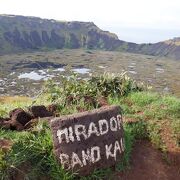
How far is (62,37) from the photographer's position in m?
159

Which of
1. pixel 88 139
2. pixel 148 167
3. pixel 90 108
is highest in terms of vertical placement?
pixel 88 139

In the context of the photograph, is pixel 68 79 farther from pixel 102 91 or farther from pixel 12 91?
pixel 12 91

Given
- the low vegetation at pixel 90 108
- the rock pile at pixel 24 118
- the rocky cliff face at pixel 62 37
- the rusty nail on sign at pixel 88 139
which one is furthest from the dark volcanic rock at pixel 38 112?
the rocky cliff face at pixel 62 37

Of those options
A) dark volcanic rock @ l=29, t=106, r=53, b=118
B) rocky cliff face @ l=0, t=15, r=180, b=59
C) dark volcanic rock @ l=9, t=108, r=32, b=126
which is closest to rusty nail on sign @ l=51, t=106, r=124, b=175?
dark volcanic rock @ l=9, t=108, r=32, b=126

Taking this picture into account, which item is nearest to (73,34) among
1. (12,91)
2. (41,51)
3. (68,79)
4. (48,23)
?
(48,23)

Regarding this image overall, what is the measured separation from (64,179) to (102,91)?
5633 millimetres

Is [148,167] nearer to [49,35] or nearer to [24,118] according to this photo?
[24,118]

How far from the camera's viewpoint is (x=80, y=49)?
5753 inches

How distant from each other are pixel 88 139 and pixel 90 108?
304 cm

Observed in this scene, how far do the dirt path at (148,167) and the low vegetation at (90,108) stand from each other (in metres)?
0.17

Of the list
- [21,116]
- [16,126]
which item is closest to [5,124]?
[16,126]

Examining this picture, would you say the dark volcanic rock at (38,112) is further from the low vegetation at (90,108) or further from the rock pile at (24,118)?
the low vegetation at (90,108)

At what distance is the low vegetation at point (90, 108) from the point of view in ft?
30.8

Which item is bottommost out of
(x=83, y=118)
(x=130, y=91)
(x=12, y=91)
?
(x=12, y=91)
